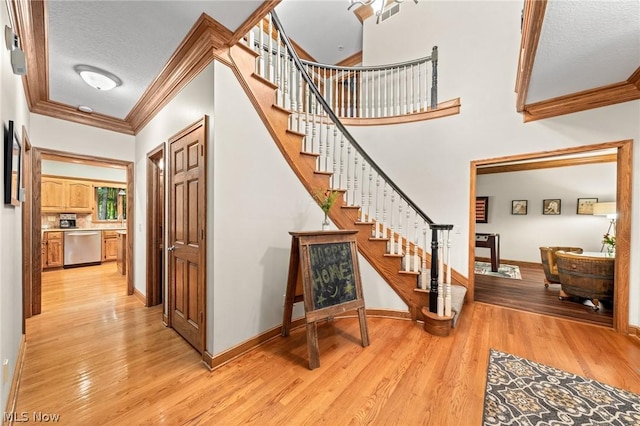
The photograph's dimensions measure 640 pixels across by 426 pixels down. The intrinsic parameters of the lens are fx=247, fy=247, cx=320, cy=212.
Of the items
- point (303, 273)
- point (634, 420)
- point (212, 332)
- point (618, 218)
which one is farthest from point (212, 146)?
point (618, 218)

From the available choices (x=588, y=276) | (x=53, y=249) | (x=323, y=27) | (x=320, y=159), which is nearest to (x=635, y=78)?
(x=588, y=276)

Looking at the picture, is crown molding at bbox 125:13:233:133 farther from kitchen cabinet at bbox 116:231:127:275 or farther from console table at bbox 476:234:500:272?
console table at bbox 476:234:500:272

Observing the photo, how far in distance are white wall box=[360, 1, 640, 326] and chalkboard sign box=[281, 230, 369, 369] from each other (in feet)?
6.90

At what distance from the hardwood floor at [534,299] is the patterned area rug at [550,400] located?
64.2 inches

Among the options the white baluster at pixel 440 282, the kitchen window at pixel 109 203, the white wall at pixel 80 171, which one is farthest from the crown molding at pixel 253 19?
the kitchen window at pixel 109 203

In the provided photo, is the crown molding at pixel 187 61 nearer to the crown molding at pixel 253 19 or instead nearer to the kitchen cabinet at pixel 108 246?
the crown molding at pixel 253 19

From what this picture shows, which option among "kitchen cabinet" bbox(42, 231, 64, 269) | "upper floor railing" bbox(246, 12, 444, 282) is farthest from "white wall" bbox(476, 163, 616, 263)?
"kitchen cabinet" bbox(42, 231, 64, 269)

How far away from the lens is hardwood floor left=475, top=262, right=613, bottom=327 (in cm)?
Answer: 310

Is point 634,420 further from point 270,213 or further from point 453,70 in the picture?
point 453,70

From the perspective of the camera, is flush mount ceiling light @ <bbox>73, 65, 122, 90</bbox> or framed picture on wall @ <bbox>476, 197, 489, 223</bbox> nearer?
flush mount ceiling light @ <bbox>73, 65, 122, 90</bbox>

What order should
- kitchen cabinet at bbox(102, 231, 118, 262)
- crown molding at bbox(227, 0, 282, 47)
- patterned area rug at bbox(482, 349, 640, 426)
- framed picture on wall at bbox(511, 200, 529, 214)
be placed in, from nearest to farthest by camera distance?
1. patterned area rug at bbox(482, 349, 640, 426)
2. crown molding at bbox(227, 0, 282, 47)
3. kitchen cabinet at bbox(102, 231, 118, 262)
4. framed picture on wall at bbox(511, 200, 529, 214)

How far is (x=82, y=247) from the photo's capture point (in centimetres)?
566

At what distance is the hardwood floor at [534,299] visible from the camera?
3.10m

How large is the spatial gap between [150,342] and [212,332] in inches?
37.4
